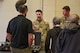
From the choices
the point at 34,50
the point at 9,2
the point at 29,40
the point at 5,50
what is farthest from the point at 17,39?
the point at 9,2

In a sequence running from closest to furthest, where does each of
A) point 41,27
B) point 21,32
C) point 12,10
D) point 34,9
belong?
point 21,32, point 41,27, point 12,10, point 34,9

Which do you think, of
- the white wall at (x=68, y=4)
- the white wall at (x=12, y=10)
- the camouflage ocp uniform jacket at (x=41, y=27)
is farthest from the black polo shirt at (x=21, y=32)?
the white wall at (x=68, y=4)

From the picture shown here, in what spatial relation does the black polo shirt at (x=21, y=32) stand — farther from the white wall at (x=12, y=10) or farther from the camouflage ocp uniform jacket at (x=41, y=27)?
the white wall at (x=12, y=10)

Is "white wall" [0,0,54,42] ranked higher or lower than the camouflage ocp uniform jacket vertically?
higher

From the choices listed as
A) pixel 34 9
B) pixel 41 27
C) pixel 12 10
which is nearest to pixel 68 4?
pixel 34 9

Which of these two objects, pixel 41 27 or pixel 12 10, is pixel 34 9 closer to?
pixel 12 10

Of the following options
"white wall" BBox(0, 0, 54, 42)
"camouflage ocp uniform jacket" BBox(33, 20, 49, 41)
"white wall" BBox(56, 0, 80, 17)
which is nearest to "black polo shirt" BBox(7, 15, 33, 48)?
"camouflage ocp uniform jacket" BBox(33, 20, 49, 41)

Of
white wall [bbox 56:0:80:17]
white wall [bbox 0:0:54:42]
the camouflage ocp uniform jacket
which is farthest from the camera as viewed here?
white wall [bbox 56:0:80:17]

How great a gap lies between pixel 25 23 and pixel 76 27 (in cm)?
82

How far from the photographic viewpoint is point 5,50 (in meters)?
4.77

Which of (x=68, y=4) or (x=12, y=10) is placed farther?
(x=68, y=4)

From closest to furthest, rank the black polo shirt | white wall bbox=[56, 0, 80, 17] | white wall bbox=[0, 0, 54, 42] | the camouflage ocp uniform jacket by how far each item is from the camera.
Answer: the black polo shirt
the camouflage ocp uniform jacket
white wall bbox=[0, 0, 54, 42]
white wall bbox=[56, 0, 80, 17]

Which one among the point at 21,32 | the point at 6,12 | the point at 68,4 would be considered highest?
the point at 68,4

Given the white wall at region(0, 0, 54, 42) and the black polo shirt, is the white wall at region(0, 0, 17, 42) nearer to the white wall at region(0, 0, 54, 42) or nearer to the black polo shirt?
the white wall at region(0, 0, 54, 42)
